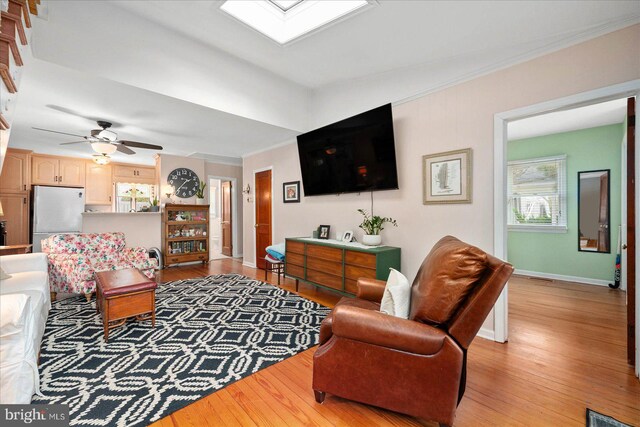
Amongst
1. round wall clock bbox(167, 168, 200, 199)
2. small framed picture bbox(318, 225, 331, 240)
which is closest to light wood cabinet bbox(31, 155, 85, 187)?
round wall clock bbox(167, 168, 200, 199)

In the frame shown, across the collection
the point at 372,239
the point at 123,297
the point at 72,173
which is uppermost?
the point at 72,173

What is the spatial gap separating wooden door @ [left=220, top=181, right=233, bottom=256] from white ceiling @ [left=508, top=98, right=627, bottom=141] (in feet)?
21.0

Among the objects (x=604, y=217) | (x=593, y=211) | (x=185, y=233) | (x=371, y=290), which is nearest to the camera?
(x=371, y=290)

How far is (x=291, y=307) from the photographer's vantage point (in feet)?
10.8

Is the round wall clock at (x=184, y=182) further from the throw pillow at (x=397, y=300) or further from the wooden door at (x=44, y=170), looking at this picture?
the throw pillow at (x=397, y=300)

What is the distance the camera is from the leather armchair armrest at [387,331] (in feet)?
4.44

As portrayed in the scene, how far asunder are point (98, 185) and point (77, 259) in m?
3.59

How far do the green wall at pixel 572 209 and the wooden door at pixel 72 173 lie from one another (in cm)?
898

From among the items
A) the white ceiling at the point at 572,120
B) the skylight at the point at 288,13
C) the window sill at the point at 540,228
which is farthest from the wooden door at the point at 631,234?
the window sill at the point at 540,228

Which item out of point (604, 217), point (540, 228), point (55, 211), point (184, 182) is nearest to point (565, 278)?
point (540, 228)

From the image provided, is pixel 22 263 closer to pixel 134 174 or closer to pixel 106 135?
pixel 106 135

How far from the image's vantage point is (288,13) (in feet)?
8.41

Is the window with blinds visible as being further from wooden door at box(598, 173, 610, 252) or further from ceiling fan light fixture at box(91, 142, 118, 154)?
ceiling fan light fixture at box(91, 142, 118, 154)

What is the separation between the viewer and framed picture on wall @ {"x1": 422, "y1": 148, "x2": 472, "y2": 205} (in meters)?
2.66
